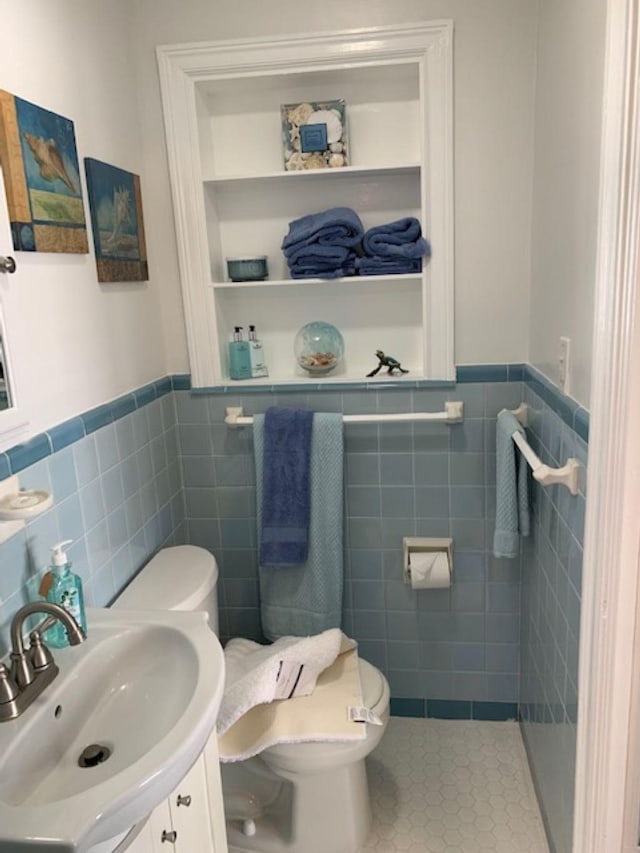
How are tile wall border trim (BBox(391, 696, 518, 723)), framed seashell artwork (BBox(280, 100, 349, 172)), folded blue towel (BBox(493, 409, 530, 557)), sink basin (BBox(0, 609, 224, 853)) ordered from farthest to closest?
tile wall border trim (BBox(391, 696, 518, 723)) < framed seashell artwork (BBox(280, 100, 349, 172)) < folded blue towel (BBox(493, 409, 530, 557)) < sink basin (BBox(0, 609, 224, 853))

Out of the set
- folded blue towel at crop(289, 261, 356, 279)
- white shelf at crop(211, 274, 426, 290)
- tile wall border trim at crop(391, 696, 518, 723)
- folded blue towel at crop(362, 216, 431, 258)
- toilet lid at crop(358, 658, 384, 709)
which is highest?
folded blue towel at crop(362, 216, 431, 258)

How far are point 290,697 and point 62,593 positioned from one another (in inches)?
28.8

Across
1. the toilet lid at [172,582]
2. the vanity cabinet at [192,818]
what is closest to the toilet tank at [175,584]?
the toilet lid at [172,582]

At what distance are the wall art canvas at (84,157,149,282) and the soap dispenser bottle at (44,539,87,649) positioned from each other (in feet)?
2.44

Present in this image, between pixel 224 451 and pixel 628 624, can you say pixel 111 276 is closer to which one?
pixel 224 451

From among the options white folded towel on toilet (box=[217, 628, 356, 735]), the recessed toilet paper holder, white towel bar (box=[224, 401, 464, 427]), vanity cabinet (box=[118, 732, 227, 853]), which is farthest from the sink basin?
the recessed toilet paper holder

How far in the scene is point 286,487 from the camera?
214 centimetres

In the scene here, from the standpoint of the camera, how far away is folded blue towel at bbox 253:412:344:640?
2.12 metres

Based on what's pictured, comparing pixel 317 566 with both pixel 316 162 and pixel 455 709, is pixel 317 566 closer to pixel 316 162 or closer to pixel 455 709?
pixel 455 709

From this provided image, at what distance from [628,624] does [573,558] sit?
0.23 m

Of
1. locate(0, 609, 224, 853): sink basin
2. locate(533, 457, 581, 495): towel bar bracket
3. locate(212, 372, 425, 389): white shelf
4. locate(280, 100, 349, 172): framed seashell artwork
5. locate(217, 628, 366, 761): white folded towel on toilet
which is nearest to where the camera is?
locate(0, 609, 224, 853): sink basin

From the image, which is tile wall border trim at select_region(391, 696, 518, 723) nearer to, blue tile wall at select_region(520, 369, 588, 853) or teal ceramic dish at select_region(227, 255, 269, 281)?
blue tile wall at select_region(520, 369, 588, 853)

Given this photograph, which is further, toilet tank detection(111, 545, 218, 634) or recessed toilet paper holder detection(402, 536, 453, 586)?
recessed toilet paper holder detection(402, 536, 453, 586)

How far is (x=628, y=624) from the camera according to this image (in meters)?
1.32
